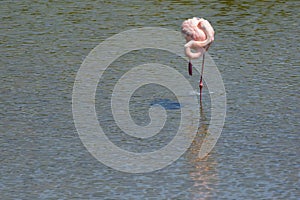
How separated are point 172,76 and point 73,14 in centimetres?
395

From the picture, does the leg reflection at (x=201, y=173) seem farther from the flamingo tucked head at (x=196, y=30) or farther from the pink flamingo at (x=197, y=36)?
the flamingo tucked head at (x=196, y=30)

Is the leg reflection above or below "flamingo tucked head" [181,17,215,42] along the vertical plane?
below

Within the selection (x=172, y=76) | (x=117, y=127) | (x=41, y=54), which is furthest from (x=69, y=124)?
(x=41, y=54)

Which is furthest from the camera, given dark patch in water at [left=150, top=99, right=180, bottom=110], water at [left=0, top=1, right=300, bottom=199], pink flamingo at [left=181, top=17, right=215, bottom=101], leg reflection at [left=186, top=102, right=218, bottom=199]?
pink flamingo at [left=181, top=17, right=215, bottom=101]

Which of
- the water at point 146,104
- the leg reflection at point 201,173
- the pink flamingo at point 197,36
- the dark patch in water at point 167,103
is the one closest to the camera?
the leg reflection at point 201,173

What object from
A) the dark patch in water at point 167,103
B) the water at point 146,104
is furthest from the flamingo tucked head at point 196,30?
the dark patch in water at point 167,103

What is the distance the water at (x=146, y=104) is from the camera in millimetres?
7430

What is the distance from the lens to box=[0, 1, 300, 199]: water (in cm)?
743

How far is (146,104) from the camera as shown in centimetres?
996

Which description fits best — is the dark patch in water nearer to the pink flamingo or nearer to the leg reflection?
the pink flamingo

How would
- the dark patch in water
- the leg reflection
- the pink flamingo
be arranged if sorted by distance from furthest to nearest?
the pink flamingo → the dark patch in water → the leg reflection

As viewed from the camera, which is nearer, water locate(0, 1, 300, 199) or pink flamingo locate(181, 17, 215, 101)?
water locate(0, 1, 300, 199)

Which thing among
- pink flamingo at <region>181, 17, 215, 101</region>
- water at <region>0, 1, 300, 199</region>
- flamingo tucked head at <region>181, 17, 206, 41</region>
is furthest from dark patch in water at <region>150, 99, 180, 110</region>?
flamingo tucked head at <region>181, 17, 206, 41</region>

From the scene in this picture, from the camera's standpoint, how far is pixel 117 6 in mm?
15023
